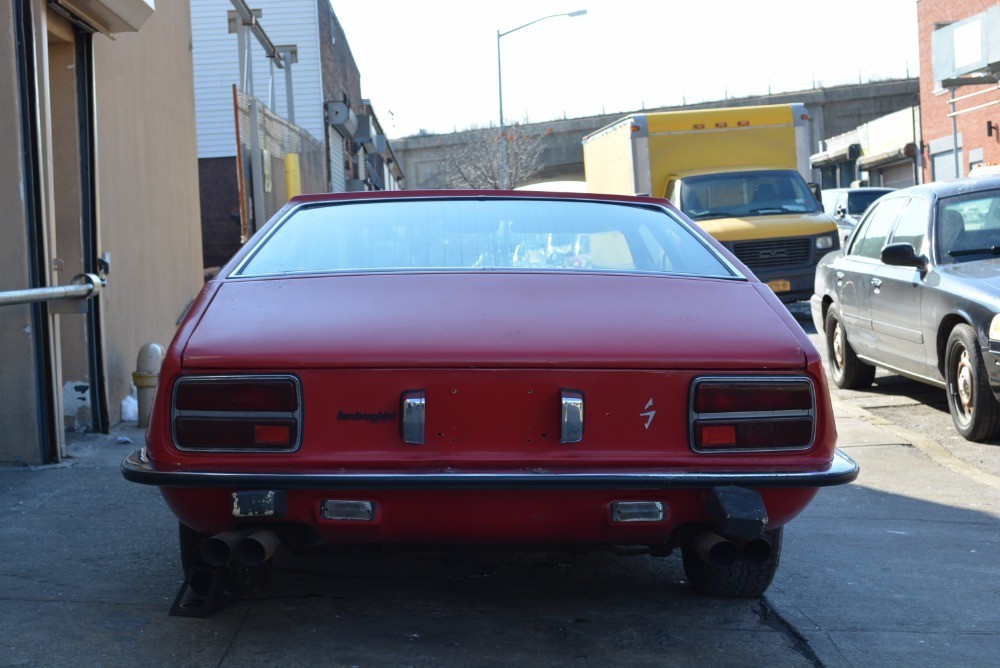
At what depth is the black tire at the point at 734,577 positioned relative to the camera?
4062 mm

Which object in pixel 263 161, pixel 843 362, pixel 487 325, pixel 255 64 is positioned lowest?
pixel 843 362

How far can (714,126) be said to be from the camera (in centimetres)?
1734

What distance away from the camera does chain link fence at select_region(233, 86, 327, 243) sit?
41.5ft

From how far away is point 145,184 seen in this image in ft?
29.8

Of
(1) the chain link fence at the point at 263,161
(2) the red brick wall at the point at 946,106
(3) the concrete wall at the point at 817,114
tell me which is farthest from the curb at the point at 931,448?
(3) the concrete wall at the point at 817,114

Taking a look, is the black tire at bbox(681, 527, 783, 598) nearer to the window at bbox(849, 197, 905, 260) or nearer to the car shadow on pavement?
the car shadow on pavement

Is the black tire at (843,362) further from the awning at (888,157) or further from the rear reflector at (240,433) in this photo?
the awning at (888,157)

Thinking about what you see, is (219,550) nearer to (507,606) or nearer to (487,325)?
(487,325)

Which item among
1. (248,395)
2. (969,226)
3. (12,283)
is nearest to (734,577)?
(248,395)

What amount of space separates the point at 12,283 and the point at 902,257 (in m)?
5.43

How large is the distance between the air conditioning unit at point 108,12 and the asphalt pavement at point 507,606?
125 inches

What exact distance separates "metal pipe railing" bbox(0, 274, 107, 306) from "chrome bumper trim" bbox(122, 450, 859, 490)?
10.4ft

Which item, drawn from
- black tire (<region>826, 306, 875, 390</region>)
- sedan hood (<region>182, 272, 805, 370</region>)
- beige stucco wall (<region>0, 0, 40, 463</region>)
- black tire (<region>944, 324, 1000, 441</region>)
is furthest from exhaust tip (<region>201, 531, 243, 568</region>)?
black tire (<region>826, 306, 875, 390</region>)

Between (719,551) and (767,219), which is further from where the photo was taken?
(767,219)
